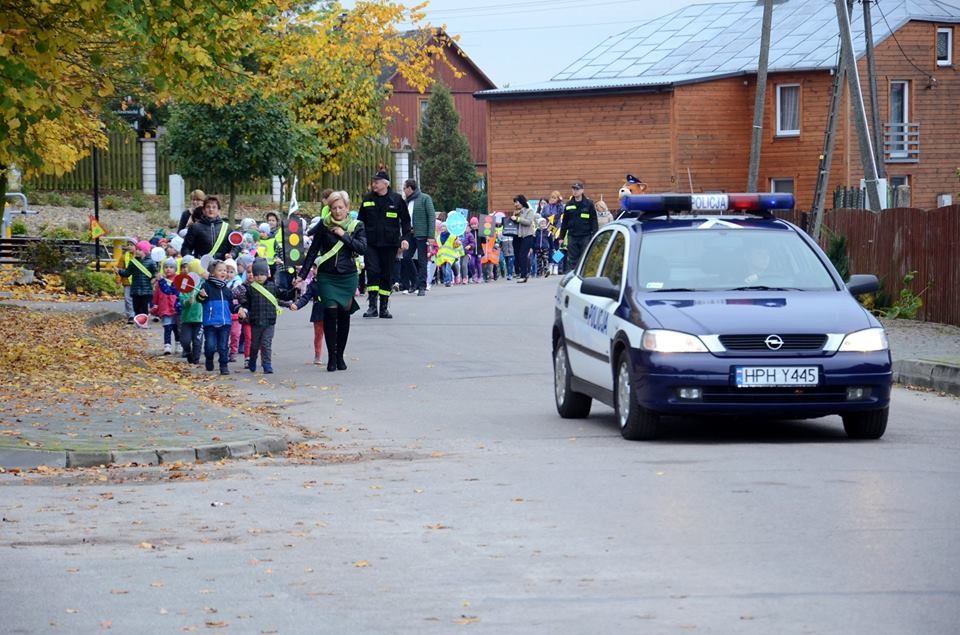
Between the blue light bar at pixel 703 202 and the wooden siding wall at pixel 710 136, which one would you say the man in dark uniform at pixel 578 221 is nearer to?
the blue light bar at pixel 703 202

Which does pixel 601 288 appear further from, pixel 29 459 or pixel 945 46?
pixel 945 46

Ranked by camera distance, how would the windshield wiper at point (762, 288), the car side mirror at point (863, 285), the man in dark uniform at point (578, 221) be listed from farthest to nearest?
the man in dark uniform at point (578, 221), the car side mirror at point (863, 285), the windshield wiper at point (762, 288)

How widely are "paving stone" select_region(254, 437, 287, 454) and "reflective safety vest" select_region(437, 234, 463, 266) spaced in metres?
22.9

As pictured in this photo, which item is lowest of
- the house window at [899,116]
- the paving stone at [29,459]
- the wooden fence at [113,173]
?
the paving stone at [29,459]

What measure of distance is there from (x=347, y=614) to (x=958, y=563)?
107 inches

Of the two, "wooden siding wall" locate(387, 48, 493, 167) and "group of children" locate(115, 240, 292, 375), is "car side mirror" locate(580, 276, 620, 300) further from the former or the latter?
"wooden siding wall" locate(387, 48, 493, 167)

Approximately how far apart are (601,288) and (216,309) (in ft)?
23.2

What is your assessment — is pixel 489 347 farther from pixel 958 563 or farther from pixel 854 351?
pixel 958 563

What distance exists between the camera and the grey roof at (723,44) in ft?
198

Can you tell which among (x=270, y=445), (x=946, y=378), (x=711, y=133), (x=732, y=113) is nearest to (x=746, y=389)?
(x=270, y=445)

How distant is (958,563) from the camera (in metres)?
7.56

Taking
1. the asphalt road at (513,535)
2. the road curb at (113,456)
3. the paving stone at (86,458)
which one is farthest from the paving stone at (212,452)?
the paving stone at (86,458)

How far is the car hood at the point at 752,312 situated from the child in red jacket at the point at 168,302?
28.5 ft

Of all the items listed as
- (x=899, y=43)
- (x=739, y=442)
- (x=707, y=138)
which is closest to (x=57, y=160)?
(x=739, y=442)
